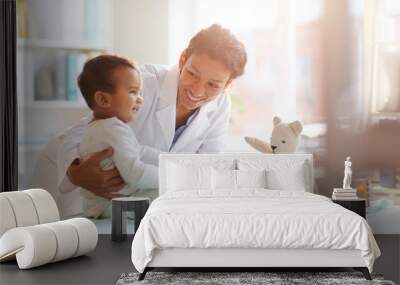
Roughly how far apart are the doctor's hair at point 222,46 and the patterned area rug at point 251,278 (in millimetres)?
2636

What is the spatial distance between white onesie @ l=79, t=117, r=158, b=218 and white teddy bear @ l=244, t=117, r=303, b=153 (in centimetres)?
121

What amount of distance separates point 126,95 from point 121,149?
1.80 ft

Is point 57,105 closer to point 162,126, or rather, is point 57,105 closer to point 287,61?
point 162,126

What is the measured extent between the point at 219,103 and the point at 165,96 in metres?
0.55

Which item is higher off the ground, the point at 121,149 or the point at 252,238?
the point at 121,149

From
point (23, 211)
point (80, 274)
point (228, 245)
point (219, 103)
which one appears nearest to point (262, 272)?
point (228, 245)

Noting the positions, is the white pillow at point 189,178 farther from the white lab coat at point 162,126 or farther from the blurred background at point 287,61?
the blurred background at point 287,61

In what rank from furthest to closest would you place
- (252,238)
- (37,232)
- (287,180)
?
(287,180) < (37,232) < (252,238)

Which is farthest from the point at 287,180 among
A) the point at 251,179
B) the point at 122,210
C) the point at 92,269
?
the point at 92,269

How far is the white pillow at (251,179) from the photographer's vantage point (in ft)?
19.4

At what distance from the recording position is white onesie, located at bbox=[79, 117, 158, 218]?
6.69 meters

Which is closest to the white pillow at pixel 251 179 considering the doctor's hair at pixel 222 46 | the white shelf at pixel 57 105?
the doctor's hair at pixel 222 46

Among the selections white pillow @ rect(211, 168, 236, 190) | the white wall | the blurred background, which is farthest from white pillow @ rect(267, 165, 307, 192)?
the white wall

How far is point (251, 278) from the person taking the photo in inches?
178
